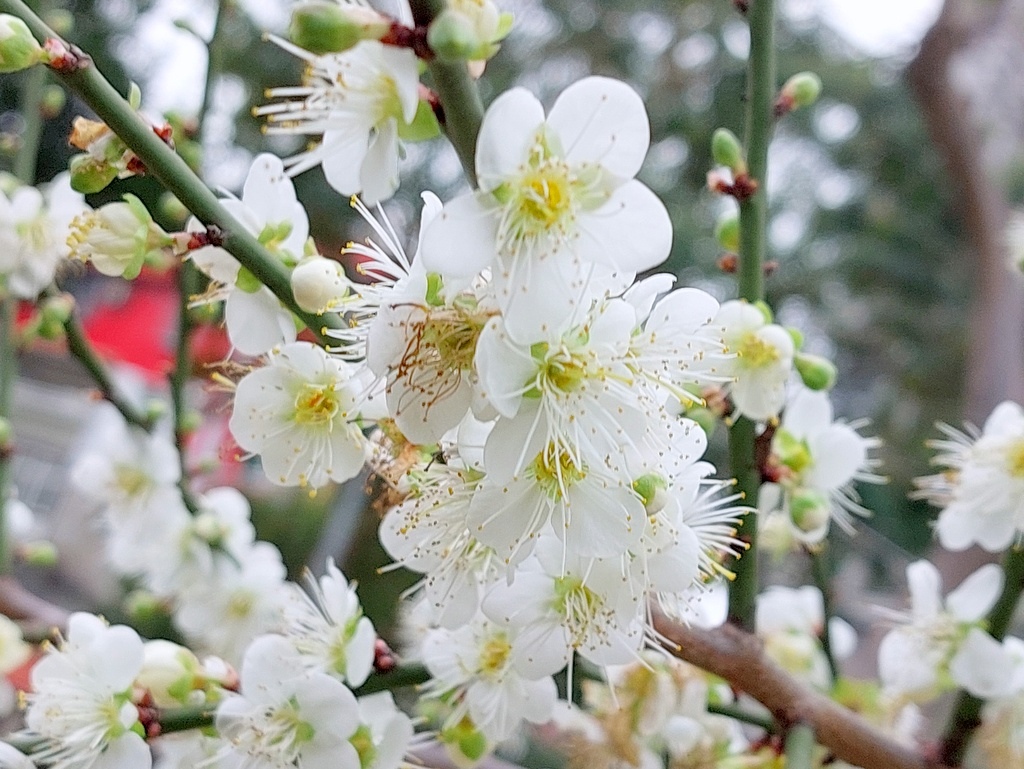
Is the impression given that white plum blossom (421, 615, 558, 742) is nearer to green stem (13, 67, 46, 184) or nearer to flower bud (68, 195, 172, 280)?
flower bud (68, 195, 172, 280)

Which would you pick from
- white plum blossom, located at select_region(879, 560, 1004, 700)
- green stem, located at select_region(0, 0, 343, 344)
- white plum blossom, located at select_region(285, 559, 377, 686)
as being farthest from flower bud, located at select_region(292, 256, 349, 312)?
white plum blossom, located at select_region(879, 560, 1004, 700)

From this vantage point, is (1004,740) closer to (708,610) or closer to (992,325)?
(708,610)

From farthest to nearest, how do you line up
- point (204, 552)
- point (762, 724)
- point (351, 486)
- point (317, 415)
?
1. point (351, 486)
2. point (204, 552)
3. point (762, 724)
4. point (317, 415)

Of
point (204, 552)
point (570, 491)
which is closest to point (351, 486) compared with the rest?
point (204, 552)

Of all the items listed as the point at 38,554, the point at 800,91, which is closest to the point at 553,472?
the point at 800,91

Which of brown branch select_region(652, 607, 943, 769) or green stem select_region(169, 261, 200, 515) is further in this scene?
green stem select_region(169, 261, 200, 515)

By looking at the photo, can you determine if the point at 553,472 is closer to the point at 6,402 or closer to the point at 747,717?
the point at 747,717
